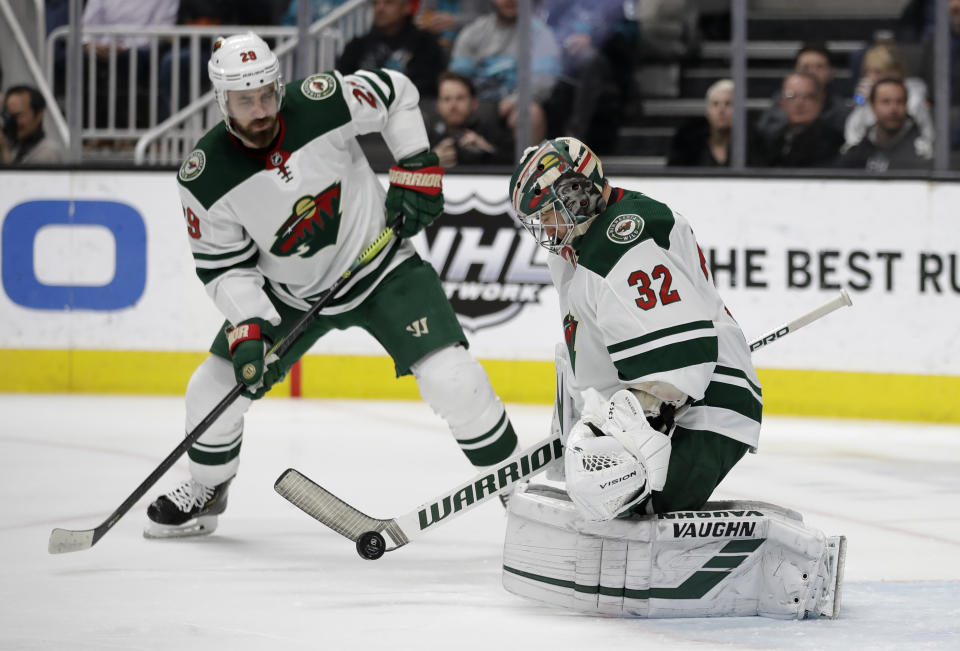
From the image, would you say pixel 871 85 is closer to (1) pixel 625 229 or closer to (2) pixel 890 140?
(2) pixel 890 140

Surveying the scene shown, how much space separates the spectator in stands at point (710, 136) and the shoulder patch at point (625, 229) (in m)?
3.17

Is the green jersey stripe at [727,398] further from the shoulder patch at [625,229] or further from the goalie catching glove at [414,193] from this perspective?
the goalie catching glove at [414,193]

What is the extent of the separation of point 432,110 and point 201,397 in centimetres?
285

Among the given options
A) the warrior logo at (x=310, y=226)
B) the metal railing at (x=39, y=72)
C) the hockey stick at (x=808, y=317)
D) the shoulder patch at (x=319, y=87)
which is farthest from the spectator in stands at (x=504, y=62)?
the hockey stick at (x=808, y=317)

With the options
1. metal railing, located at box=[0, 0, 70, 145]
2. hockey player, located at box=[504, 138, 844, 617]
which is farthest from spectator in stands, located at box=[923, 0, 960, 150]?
metal railing, located at box=[0, 0, 70, 145]

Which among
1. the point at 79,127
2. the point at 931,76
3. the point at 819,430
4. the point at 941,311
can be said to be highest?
the point at 931,76

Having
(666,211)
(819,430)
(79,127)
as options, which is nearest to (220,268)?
(666,211)

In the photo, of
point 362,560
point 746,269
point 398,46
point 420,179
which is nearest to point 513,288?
point 746,269

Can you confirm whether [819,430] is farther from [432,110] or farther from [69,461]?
[69,461]

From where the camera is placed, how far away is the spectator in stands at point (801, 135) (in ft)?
17.6

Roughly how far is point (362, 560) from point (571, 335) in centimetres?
77

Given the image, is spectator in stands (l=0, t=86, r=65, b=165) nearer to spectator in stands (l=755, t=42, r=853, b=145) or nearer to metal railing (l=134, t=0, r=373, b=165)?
metal railing (l=134, t=0, r=373, b=165)

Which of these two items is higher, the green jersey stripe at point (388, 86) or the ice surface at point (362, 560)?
the green jersey stripe at point (388, 86)

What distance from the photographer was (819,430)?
4.89 metres
